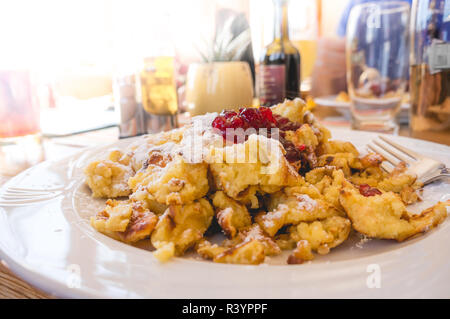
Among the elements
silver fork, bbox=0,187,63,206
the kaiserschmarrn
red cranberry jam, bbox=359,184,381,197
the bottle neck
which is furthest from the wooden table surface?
red cranberry jam, bbox=359,184,381,197

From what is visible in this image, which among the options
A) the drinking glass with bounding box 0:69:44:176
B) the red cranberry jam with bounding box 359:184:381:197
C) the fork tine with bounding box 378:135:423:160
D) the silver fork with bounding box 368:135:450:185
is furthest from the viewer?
the drinking glass with bounding box 0:69:44:176

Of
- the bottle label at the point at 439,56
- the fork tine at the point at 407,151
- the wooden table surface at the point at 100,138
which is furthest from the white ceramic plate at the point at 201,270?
the bottle label at the point at 439,56

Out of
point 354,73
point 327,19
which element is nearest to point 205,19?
point 327,19

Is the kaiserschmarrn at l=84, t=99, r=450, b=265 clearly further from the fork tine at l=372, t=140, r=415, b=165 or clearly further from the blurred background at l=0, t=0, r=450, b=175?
the blurred background at l=0, t=0, r=450, b=175

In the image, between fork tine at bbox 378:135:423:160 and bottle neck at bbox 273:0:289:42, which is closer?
fork tine at bbox 378:135:423:160

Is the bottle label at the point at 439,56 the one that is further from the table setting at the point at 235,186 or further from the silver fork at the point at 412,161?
the silver fork at the point at 412,161

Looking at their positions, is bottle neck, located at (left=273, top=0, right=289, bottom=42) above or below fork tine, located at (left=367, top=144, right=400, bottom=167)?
above
